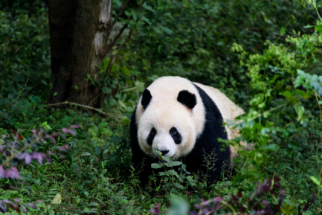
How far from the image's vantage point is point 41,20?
28.2 ft

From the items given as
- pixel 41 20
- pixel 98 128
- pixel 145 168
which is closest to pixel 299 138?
pixel 145 168

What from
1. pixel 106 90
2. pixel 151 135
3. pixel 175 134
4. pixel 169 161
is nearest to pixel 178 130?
pixel 175 134

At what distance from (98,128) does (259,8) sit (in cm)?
409

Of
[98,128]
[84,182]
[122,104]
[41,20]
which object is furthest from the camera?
[41,20]

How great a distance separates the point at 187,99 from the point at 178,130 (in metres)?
0.36

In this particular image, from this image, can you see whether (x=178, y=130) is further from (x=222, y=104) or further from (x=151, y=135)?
(x=222, y=104)

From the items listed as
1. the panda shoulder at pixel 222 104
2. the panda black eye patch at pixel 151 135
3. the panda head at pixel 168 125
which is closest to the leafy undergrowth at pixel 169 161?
the panda head at pixel 168 125

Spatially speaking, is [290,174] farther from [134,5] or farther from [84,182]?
[134,5]

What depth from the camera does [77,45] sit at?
5.38m

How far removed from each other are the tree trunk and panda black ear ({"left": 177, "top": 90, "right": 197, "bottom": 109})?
7.05ft

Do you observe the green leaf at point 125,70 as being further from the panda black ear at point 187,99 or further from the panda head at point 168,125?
the panda black ear at point 187,99

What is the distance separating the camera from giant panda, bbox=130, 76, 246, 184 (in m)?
3.68

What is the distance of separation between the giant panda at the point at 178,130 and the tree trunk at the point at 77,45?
1.64 metres

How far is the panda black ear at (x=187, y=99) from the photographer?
3.83 meters
